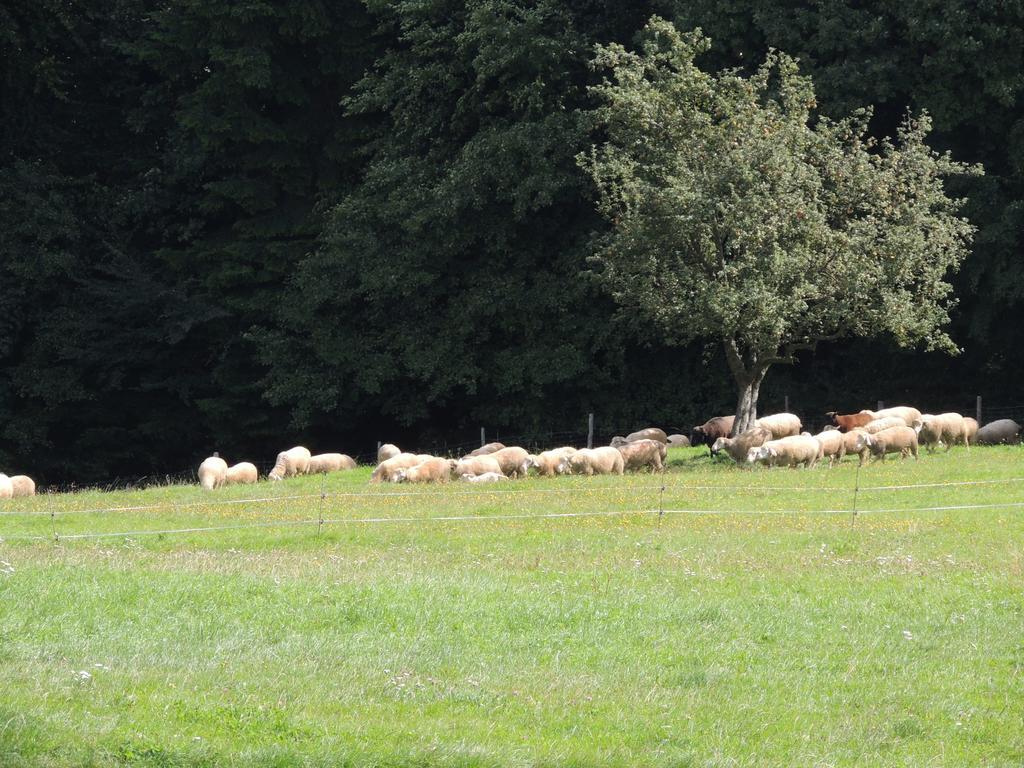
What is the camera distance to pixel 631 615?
13719mm

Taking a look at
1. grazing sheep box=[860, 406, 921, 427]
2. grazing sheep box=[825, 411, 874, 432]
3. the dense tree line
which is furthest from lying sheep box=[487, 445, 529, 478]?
grazing sheep box=[860, 406, 921, 427]

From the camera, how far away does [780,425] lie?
34.2 metres

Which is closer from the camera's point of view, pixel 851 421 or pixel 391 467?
pixel 391 467

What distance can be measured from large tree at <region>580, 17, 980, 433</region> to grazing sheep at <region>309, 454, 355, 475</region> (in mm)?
8080

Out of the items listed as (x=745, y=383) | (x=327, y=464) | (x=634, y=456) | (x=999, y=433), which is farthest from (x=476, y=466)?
(x=999, y=433)

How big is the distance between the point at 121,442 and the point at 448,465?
60.4ft

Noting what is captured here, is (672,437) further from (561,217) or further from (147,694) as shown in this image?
(147,694)

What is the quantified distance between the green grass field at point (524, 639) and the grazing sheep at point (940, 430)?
10727 millimetres

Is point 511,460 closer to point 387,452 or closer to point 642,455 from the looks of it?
point 642,455

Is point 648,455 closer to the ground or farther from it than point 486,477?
farther from it

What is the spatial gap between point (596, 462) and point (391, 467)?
434 centimetres

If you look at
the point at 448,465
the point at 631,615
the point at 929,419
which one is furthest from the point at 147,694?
→ the point at 929,419

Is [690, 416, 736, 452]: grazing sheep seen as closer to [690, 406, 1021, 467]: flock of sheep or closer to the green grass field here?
[690, 406, 1021, 467]: flock of sheep

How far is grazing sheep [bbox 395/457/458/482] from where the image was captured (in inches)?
1139
